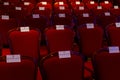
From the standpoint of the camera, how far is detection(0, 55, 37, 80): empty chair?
2215mm

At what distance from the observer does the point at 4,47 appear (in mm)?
3969

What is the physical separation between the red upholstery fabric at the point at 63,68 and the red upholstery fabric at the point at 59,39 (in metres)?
0.93

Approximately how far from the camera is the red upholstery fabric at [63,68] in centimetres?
238

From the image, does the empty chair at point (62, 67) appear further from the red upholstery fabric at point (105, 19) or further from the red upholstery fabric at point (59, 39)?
the red upholstery fabric at point (105, 19)

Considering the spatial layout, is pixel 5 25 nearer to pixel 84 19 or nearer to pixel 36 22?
pixel 36 22

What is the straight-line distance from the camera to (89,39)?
3521 mm

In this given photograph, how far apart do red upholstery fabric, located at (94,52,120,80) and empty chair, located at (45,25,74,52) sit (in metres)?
0.91

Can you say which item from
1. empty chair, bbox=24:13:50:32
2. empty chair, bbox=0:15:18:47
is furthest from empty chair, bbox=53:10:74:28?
empty chair, bbox=0:15:18:47

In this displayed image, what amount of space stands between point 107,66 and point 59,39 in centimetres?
101

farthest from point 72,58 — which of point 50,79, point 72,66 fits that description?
point 50,79

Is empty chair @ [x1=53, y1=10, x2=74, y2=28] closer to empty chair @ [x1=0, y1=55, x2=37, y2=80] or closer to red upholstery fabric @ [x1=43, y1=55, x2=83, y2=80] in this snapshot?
red upholstery fabric @ [x1=43, y1=55, x2=83, y2=80]

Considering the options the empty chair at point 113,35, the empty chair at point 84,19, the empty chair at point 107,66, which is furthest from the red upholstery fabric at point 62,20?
the empty chair at point 107,66

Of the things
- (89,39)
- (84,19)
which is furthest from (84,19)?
(89,39)

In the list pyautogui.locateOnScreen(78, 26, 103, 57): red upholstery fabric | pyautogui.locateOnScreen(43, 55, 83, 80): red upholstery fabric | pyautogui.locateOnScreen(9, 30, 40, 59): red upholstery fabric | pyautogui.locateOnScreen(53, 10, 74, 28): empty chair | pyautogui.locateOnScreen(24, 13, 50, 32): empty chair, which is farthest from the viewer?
pyautogui.locateOnScreen(53, 10, 74, 28): empty chair
